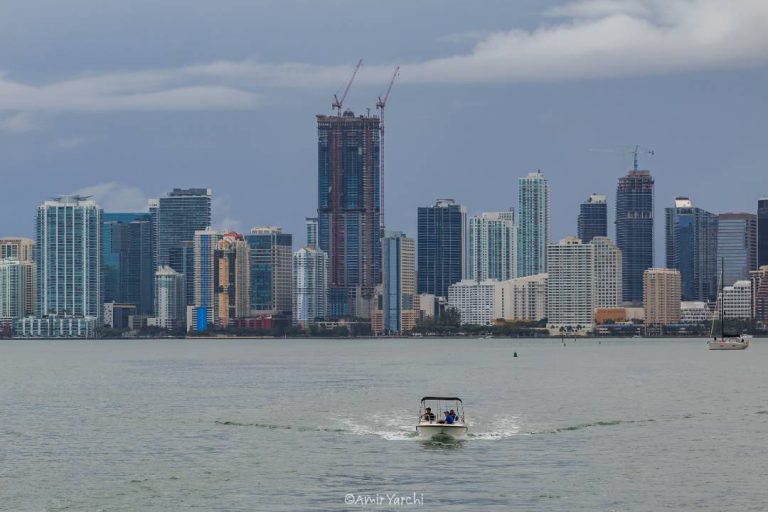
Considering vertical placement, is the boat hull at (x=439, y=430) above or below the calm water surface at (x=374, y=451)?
above

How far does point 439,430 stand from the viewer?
335 feet

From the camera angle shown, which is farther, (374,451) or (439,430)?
(439,430)

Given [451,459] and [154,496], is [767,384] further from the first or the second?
[154,496]

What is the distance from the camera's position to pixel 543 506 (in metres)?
76.5

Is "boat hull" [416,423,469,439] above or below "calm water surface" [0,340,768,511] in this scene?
above

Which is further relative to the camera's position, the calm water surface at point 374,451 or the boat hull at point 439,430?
the boat hull at point 439,430

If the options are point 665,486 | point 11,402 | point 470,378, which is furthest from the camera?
point 470,378

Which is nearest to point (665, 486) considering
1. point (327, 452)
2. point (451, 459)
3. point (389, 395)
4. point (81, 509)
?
point (451, 459)

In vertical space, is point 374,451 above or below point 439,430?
below

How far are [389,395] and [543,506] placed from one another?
250 ft

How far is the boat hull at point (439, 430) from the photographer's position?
10219 centimetres

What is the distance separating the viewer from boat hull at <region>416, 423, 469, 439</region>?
102 meters

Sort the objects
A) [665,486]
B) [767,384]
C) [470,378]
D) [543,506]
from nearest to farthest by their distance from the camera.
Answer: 1. [543,506]
2. [665,486]
3. [767,384]
4. [470,378]

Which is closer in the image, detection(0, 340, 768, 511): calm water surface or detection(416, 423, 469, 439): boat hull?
detection(0, 340, 768, 511): calm water surface
